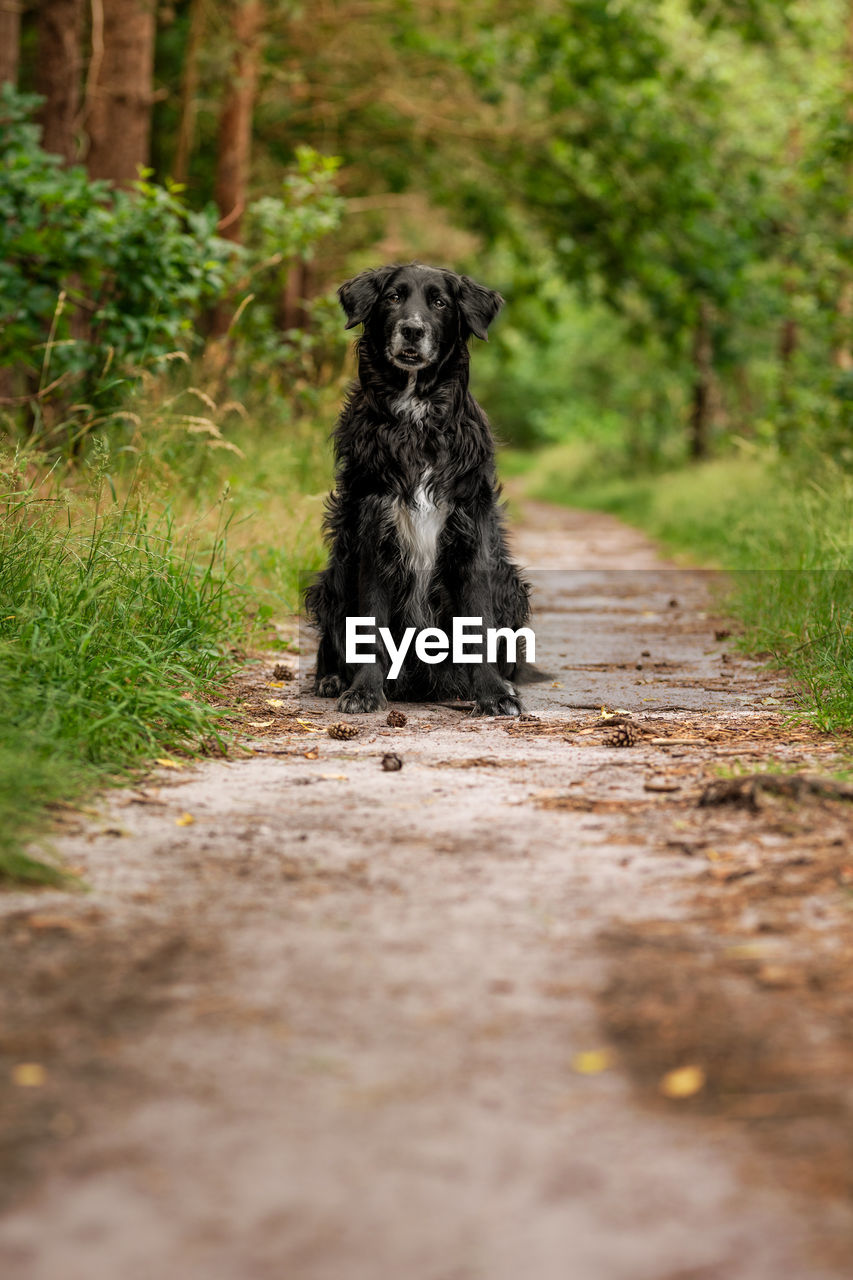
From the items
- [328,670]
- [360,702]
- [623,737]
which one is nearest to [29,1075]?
[623,737]

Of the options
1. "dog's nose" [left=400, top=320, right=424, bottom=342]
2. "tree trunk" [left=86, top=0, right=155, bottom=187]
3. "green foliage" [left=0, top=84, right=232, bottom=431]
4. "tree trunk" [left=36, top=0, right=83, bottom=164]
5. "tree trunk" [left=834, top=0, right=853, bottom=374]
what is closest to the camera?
"dog's nose" [left=400, top=320, right=424, bottom=342]

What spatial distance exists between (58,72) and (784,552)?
582cm

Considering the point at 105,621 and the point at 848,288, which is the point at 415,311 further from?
the point at 848,288

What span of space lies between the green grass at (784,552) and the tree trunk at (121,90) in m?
5.17

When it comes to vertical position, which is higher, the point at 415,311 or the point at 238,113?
the point at 238,113

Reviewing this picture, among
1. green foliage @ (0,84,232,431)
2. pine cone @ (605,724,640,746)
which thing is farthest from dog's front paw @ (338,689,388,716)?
green foliage @ (0,84,232,431)

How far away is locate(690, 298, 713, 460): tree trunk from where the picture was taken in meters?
20.2

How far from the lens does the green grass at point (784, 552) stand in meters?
5.11

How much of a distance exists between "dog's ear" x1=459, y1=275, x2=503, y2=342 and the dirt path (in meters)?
2.02

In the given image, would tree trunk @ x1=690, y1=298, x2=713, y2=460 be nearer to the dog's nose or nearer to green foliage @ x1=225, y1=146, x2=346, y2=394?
green foliage @ x1=225, y1=146, x2=346, y2=394

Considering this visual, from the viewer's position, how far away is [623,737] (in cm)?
428

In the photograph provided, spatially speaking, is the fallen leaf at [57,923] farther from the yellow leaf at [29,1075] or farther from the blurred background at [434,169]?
the blurred background at [434,169]

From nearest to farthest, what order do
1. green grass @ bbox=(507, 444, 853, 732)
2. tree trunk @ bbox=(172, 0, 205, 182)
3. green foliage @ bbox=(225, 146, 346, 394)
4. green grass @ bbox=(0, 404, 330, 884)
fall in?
green grass @ bbox=(0, 404, 330, 884), green grass @ bbox=(507, 444, 853, 732), green foliage @ bbox=(225, 146, 346, 394), tree trunk @ bbox=(172, 0, 205, 182)

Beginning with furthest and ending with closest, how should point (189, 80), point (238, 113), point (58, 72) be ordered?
point (238, 113)
point (189, 80)
point (58, 72)
